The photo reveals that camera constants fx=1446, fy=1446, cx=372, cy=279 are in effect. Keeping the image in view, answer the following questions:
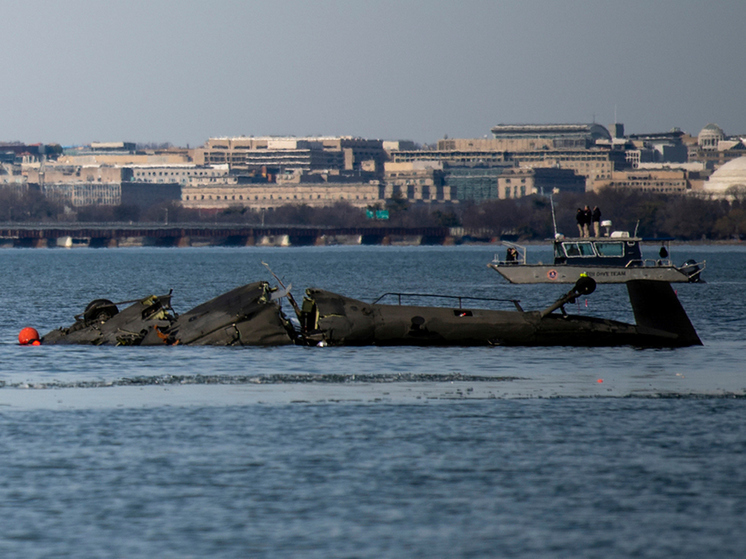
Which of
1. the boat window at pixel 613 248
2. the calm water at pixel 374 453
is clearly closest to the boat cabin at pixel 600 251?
the boat window at pixel 613 248

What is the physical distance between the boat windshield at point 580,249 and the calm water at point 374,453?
51.3 m

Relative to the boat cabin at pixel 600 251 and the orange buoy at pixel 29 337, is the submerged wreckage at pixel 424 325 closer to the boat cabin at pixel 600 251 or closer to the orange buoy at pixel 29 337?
the orange buoy at pixel 29 337

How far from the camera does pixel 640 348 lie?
41.7 meters

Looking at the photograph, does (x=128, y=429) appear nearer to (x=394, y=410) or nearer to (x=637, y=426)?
(x=394, y=410)

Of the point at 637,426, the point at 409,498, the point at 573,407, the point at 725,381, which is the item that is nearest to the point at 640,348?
the point at 725,381

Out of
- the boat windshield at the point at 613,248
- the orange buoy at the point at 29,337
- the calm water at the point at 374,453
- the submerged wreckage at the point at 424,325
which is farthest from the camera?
the boat windshield at the point at 613,248

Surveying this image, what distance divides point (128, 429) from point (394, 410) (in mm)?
5617

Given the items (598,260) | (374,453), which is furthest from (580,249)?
(374,453)

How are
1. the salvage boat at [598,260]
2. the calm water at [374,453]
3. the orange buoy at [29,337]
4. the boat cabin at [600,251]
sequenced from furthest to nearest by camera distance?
the boat cabin at [600,251] < the salvage boat at [598,260] < the orange buoy at [29,337] < the calm water at [374,453]

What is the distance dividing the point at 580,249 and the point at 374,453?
7093 cm

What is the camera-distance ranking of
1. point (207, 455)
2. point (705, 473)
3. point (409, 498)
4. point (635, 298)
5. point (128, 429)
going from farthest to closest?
1. point (635, 298)
2. point (128, 429)
3. point (207, 455)
4. point (705, 473)
5. point (409, 498)

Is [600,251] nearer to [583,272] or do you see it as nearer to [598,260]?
[598,260]

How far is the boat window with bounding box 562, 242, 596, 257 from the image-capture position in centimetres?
9338

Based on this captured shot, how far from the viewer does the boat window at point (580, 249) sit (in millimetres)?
93375
